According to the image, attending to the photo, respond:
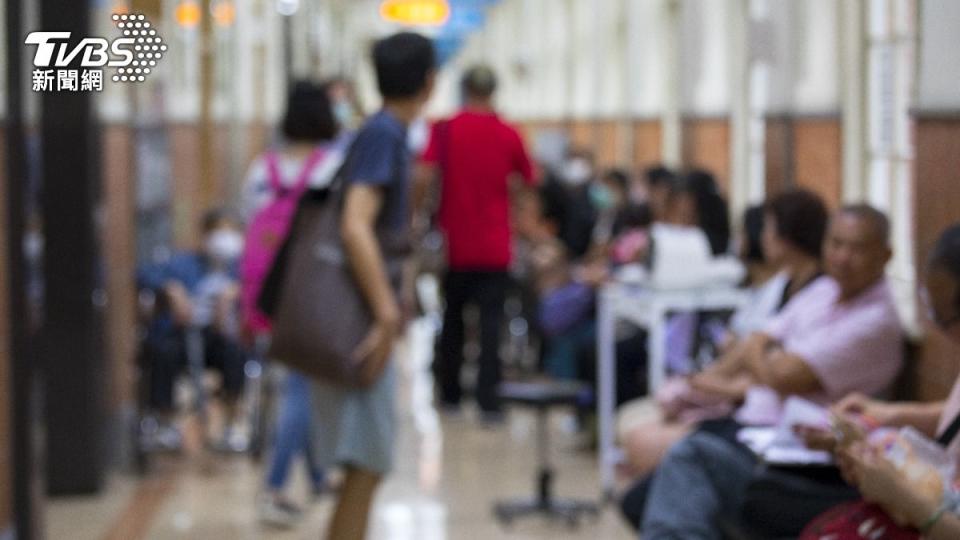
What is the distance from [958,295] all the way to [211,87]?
8981 millimetres

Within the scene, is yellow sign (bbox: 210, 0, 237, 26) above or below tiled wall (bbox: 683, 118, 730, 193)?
above

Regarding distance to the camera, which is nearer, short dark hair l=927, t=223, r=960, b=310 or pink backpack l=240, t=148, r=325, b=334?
short dark hair l=927, t=223, r=960, b=310

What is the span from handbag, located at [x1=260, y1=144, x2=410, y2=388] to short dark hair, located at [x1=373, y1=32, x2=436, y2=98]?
0.91 feet

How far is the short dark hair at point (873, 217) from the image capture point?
17.6ft

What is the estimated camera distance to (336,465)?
5227 millimetres

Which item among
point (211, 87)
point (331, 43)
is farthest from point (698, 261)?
point (331, 43)

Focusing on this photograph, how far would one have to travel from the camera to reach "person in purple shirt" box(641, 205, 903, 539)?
5168 millimetres

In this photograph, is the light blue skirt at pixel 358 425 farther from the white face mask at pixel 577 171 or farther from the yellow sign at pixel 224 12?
the white face mask at pixel 577 171

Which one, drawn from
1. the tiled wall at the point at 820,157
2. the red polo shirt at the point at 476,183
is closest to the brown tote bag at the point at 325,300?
the tiled wall at the point at 820,157

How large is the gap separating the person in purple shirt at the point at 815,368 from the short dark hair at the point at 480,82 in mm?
4506

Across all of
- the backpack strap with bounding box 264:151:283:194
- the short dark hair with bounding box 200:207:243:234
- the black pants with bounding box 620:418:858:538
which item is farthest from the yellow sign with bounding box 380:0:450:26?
the black pants with bounding box 620:418:858:538

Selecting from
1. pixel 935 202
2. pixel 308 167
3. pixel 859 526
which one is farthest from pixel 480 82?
pixel 859 526

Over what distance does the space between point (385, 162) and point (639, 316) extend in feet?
9.92

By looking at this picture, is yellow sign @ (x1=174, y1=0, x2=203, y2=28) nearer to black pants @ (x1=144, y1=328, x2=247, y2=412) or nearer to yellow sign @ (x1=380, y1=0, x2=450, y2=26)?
black pants @ (x1=144, y1=328, x2=247, y2=412)
